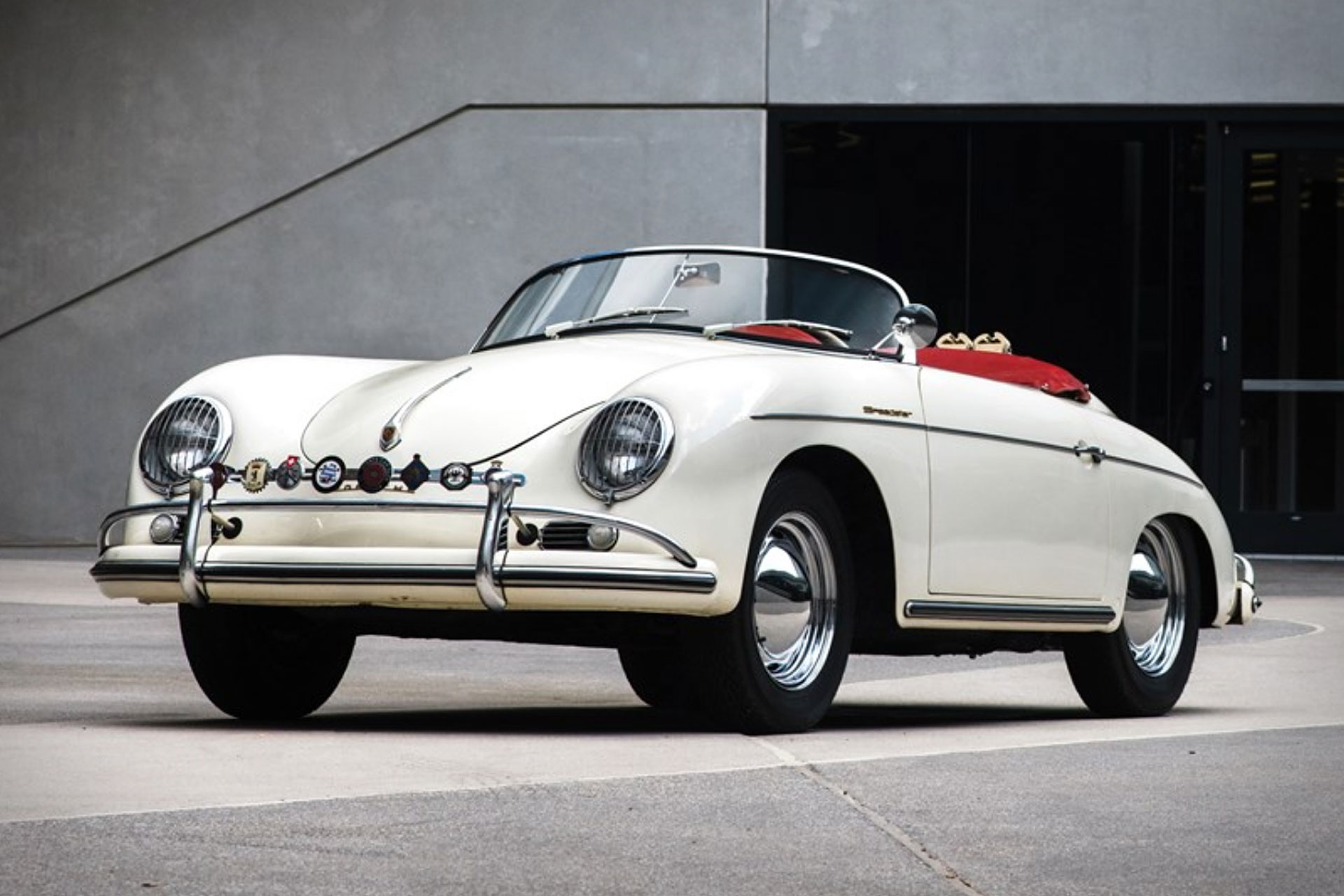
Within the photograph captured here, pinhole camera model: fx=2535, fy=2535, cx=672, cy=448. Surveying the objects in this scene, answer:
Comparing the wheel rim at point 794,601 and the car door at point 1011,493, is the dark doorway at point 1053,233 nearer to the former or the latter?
the car door at point 1011,493

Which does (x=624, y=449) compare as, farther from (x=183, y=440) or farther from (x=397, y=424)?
(x=183, y=440)

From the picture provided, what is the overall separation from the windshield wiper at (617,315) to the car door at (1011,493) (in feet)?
2.53

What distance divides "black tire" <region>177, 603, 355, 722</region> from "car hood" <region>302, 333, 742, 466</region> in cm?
62

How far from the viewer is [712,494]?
6117mm

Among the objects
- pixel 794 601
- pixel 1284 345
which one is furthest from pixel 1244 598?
pixel 1284 345

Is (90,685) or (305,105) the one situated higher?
(305,105)

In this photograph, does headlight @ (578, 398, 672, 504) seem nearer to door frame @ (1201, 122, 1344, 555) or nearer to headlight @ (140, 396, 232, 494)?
headlight @ (140, 396, 232, 494)

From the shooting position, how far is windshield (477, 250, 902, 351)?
7.31 m

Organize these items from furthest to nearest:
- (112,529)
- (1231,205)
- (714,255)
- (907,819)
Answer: (1231,205) < (714,255) < (112,529) < (907,819)

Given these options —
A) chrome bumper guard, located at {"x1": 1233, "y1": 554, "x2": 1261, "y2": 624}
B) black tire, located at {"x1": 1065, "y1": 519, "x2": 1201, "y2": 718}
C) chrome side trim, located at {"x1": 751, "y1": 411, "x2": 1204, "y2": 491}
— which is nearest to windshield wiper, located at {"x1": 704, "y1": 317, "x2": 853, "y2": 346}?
chrome side trim, located at {"x1": 751, "y1": 411, "x2": 1204, "y2": 491}

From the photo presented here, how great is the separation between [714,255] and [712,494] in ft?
5.00

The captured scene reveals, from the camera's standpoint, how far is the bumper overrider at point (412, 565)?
19.6ft

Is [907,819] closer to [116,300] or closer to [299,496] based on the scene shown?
[299,496]

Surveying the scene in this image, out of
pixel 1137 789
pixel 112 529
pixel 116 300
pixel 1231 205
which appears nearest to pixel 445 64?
pixel 116 300
